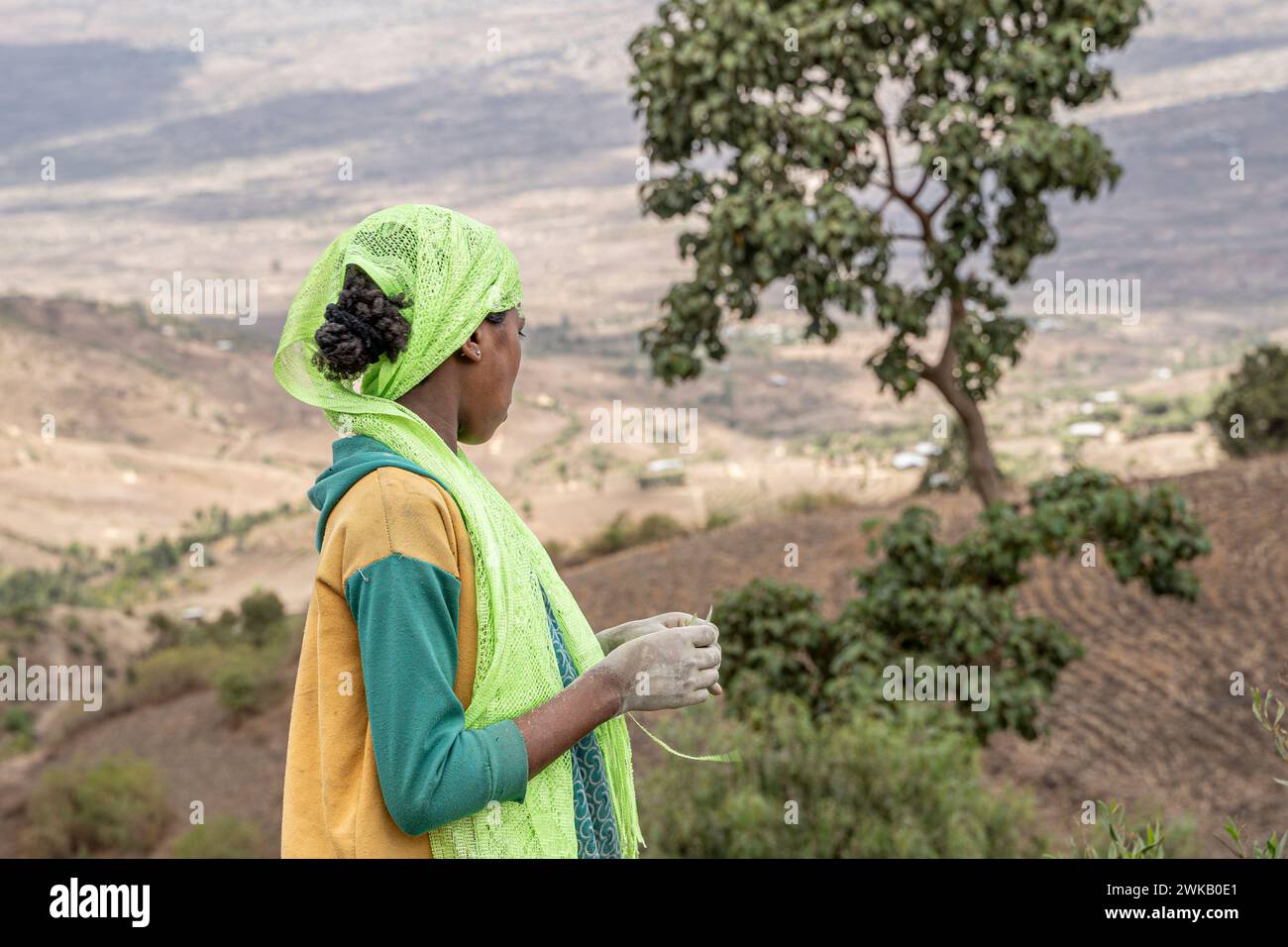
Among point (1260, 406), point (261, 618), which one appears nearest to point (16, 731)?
point (261, 618)

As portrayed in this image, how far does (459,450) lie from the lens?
148 centimetres

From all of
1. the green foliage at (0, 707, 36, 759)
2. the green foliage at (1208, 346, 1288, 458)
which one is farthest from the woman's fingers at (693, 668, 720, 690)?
the green foliage at (0, 707, 36, 759)

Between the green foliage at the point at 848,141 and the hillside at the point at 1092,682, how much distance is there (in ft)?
6.87

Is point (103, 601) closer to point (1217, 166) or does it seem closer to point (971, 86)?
point (971, 86)

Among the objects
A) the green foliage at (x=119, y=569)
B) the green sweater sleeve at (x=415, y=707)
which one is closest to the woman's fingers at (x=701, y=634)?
the green sweater sleeve at (x=415, y=707)

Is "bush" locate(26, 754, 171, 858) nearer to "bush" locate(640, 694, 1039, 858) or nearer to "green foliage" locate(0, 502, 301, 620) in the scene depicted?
"bush" locate(640, 694, 1039, 858)

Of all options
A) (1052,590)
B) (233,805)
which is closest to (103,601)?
(233,805)

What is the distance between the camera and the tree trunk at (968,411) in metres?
6.75

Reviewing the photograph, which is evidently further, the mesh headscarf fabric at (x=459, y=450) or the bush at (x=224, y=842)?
the bush at (x=224, y=842)

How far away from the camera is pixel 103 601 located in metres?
23.0

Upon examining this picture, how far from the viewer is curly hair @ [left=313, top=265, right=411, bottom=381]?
4.45ft

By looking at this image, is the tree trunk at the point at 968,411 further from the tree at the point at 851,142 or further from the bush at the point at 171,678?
the bush at the point at 171,678

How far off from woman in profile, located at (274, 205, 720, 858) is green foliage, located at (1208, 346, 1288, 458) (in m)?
12.1

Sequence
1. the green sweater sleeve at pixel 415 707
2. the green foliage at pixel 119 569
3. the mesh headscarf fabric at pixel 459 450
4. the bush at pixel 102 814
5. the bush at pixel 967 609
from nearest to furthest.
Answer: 1. the green sweater sleeve at pixel 415 707
2. the mesh headscarf fabric at pixel 459 450
3. the bush at pixel 967 609
4. the bush at pixel 102 814
5. the green foliage at pixel 119 569
